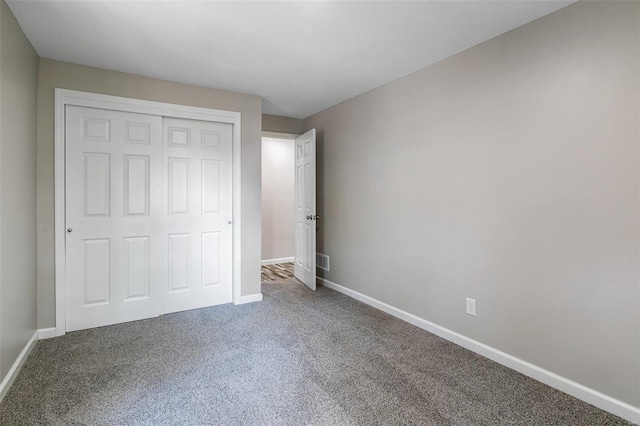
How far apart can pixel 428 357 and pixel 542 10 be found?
245 cm

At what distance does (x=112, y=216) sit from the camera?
9.67 feet

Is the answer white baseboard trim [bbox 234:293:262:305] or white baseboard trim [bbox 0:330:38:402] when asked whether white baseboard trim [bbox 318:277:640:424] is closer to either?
white baseboard trim [bbox 234:293:262:305]

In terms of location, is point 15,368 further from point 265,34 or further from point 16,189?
point 265,34

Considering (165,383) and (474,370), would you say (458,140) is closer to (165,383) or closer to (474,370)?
(474,370)

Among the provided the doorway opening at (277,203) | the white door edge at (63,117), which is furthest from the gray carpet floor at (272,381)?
the doorway opening at (277,203)

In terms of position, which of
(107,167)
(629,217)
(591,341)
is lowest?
(591,341)

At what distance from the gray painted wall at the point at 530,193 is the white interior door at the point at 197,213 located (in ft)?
5.78

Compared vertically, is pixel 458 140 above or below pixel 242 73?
below

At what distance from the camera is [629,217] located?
1.70m

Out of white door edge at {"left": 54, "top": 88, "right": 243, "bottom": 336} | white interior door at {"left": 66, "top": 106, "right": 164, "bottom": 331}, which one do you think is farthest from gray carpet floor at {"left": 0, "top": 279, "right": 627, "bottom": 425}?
white door edge at {"left": 54, "top": 88, "right": 243, "bottom": 336}

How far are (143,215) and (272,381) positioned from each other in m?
2.08

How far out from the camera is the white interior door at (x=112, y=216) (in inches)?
110

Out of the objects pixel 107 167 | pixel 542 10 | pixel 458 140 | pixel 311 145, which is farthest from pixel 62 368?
pixel 542 10

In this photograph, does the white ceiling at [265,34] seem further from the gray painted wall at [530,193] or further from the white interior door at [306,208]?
the white interior door at [306,208]
